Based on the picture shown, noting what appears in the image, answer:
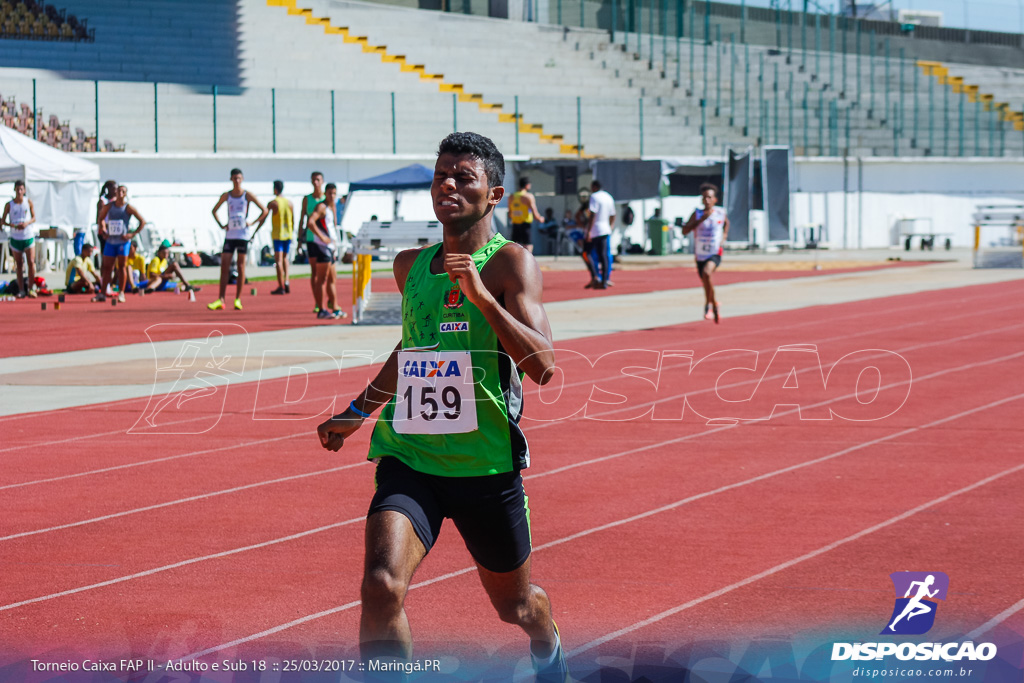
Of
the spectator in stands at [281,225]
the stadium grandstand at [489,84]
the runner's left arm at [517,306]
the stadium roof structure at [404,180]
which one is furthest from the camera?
the stadium grandstand at [489,84]

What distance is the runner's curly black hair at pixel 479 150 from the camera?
4.13 meters

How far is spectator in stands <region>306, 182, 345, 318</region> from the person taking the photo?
17469 millimetres

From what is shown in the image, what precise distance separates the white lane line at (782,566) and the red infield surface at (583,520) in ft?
0.06

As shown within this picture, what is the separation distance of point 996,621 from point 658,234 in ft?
111

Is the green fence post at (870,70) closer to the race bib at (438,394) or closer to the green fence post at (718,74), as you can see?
the green fence post at (718,74)

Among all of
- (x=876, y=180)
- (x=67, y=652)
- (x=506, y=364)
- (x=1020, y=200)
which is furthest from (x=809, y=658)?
(x=1020, y=200)

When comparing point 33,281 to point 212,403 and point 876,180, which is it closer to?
point 212,403

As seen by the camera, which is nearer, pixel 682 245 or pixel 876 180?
pixel 682 245

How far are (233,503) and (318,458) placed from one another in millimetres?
1357

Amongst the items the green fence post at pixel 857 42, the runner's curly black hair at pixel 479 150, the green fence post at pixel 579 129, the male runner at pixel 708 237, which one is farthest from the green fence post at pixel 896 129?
the runner's curly black hair at pixel 479 150

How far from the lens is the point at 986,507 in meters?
7.03

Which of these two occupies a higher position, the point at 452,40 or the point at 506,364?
the point at 452,40

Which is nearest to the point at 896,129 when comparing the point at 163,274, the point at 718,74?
the point at 718,74

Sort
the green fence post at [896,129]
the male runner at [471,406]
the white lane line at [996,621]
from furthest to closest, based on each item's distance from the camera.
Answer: the green fence post at [896,129]
the white lane line at [996,621]
the male runner at [471,406]
